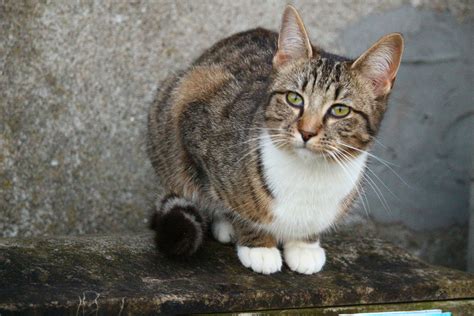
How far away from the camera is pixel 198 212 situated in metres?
2.68

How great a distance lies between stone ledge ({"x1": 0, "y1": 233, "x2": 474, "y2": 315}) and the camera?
217cm

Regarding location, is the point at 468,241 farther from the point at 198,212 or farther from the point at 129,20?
the point at 129,20

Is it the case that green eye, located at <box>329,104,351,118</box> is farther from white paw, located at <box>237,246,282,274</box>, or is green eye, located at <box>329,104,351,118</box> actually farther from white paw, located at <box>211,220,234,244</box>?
white paw, located at <box>211,220,234,244</box>

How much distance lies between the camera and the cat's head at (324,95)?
7.87 feet

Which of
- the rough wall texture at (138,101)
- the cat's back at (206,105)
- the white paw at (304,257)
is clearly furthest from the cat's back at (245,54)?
the white paw at (304,257)

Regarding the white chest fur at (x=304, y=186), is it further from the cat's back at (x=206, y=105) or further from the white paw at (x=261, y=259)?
the cat's back at (x=206, y=105)

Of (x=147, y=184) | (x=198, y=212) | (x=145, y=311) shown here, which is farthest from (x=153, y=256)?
(x=147, y=184)

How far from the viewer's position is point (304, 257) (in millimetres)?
2643

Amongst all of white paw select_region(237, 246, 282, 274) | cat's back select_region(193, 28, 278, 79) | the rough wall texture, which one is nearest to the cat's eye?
cat's back select_region(193, 28, 278, 79)

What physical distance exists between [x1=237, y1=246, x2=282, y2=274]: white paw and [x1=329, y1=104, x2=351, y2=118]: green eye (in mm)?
513

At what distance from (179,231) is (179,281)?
18cm

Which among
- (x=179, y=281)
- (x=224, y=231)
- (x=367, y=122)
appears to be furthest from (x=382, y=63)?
(x=179, y=281)

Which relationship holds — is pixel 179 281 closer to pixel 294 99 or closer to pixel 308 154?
pixel 308 154

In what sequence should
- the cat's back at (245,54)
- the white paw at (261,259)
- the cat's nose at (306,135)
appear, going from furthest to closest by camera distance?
the cat's back at (245,54) → the white paw at (261,259) → the cat's nose at (306,135)
